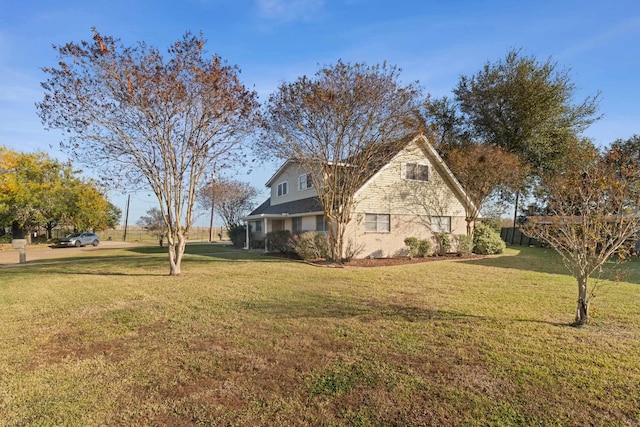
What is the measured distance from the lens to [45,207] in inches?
1286

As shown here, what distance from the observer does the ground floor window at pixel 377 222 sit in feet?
58.1

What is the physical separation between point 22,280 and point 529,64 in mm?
32138

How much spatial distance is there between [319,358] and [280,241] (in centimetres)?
1545

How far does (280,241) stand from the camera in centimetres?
1975

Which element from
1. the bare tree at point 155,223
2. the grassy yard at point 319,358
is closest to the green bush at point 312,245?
the grassy yard at point 319,358

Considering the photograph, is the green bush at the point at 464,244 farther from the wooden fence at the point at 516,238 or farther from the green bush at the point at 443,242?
the wooden fence at the point at 516,238

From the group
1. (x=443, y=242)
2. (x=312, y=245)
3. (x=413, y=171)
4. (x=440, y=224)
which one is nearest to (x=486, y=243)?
(x=443, y=242)

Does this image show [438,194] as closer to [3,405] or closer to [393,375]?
[393,375]

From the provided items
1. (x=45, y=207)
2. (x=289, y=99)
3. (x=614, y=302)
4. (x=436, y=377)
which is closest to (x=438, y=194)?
(x=289, y=99)

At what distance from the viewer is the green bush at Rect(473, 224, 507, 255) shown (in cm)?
2011

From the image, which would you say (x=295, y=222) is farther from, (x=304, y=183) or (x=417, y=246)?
(x=417, y=246)

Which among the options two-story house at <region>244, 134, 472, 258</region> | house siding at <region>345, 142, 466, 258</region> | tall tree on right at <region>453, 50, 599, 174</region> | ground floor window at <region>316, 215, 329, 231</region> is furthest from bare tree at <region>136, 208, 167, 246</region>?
tall tree on right at <region>453, 50, 599, 174</region>

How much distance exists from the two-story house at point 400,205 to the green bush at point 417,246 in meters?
0.83

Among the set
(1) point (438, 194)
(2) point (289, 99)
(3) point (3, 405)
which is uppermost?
(2) point (289, 99)
